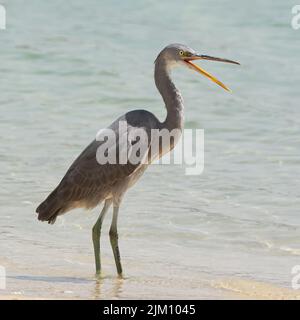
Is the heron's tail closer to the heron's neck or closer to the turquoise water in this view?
the turquoise water

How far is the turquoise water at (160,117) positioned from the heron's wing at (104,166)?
1.90 ft

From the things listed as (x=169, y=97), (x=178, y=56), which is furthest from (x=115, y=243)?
(x=178, y=56)

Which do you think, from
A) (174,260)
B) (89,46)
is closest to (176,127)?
(174,260)

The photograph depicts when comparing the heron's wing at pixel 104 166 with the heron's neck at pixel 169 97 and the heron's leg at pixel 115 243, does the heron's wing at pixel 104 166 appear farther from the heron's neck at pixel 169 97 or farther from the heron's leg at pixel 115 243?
the heron's neck at pixel 169 97

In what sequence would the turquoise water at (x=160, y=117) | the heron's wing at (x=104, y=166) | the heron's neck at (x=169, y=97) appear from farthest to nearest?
1. the heron's neck at (x=169, y=97)
2. the turquoise water at (x=160, y=117)
3. the heron's wing at (x=104, y=166)

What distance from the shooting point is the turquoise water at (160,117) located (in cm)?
770

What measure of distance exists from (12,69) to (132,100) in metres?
2.33

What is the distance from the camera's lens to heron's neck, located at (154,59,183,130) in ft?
25.7

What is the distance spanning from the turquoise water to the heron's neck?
104cm

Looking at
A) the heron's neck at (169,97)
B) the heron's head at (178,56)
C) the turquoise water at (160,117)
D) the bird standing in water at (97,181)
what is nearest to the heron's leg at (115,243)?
the bird standing in water at (97,181)

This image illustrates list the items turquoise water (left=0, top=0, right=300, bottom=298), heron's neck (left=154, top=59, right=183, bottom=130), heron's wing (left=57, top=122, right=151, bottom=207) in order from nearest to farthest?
1. heron's wing (left=57, top=122, right=151, bottom=207)
2. turquoise water (left=0, top=0, right=300, bottom=298)
3. heron's neck (left=154, top=59, right=183, bottom=130)

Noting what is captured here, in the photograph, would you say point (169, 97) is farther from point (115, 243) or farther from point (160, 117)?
point (160, 117)

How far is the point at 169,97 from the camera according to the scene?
7.93 meters

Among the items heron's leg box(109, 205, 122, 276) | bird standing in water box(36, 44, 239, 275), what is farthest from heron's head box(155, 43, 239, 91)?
heron's leg box(109, 205, 122, 276)
